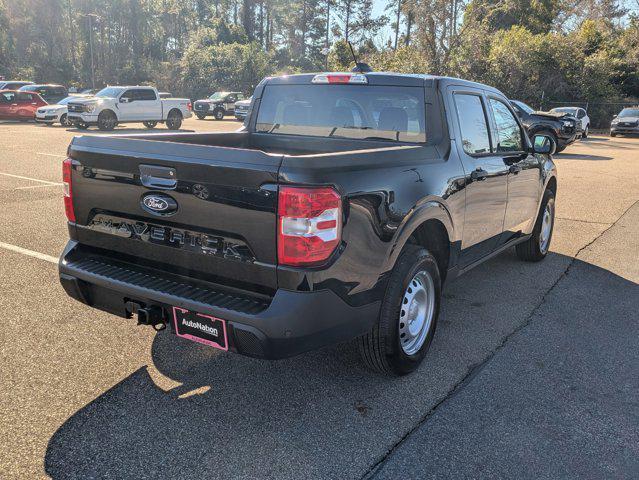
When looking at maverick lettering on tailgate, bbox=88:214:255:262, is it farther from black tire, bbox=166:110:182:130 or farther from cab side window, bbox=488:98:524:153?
black tire, bbox=166:110:182:130

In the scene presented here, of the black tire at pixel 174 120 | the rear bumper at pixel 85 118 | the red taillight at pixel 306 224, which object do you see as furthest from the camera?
the black tire at pixel 174 120

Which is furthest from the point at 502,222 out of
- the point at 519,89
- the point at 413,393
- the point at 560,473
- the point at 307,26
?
the point at 307,26

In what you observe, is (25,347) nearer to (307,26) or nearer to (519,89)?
(519,89)

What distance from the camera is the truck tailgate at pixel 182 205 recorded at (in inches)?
103

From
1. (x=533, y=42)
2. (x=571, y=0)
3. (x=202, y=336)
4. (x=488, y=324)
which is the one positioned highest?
(x=571, y=0)

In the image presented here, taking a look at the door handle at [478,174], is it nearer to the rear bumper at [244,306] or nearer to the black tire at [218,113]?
the rear bumper at [244,306]

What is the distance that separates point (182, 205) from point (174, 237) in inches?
7.9

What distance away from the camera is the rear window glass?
3.98 metres

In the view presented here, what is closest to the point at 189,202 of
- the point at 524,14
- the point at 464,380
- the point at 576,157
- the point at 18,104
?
the point at 464,380

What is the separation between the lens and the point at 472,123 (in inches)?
170

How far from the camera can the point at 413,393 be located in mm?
3279

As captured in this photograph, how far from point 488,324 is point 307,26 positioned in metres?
77.6

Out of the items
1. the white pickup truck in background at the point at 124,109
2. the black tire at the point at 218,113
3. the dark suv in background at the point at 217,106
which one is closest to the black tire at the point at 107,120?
the white pickup truck in background at the point at 124,109

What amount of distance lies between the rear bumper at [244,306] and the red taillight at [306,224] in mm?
181
